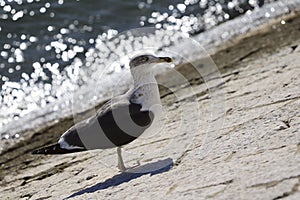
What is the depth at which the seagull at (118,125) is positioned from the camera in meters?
5.86

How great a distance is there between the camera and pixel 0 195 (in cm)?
685

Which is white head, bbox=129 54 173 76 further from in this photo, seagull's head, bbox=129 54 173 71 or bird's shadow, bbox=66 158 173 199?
bird's shadow, bbox=66 158 173 199

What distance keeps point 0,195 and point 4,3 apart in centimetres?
645

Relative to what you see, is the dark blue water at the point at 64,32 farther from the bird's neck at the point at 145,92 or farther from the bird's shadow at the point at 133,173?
the bird's shadow at the point at 133,173

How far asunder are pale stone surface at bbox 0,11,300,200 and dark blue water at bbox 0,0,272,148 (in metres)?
2.29

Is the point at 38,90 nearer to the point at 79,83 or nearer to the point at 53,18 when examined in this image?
the point at 79,83

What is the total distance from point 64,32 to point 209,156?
6.65 m

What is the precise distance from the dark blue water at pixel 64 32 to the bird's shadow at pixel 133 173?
3.82 metres

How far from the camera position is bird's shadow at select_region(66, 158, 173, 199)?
5695mm

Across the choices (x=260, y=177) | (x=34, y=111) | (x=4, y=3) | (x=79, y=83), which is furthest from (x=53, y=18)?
(x=260, y=177)

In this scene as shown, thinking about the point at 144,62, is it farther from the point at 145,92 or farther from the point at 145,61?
the point at 145,92

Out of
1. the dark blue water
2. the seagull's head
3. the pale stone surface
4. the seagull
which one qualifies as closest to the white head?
the seagull's head

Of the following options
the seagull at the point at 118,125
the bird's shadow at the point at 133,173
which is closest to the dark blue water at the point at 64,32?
the seagull at the point at 118,125

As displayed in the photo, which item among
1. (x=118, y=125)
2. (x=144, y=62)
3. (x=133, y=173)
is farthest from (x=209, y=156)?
(x=144, y=62)
